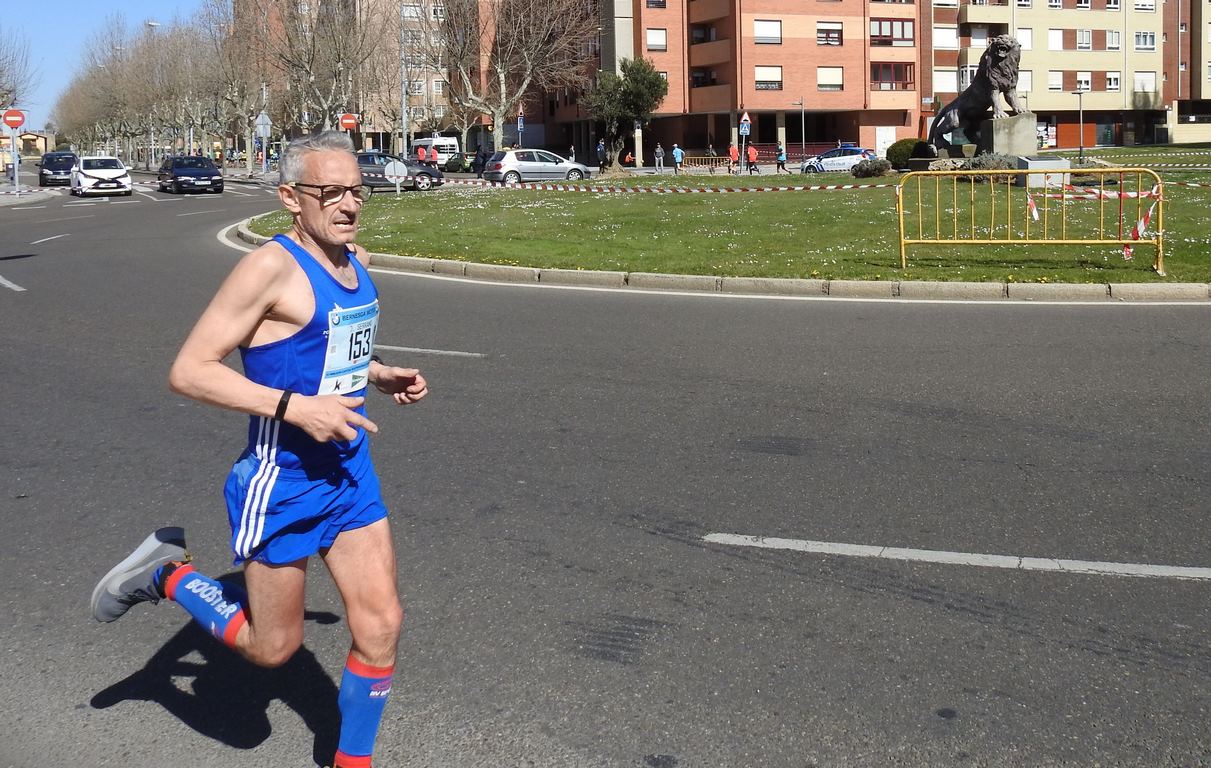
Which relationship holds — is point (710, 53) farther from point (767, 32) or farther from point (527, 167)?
point (527, 167)

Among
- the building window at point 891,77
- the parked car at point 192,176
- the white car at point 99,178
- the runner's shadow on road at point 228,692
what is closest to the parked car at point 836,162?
the building window at point 891,77

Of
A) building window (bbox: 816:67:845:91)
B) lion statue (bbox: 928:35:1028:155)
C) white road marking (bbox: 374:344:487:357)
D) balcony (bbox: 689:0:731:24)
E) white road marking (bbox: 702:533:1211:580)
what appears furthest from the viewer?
building window (bbox: 816:67:845:91)

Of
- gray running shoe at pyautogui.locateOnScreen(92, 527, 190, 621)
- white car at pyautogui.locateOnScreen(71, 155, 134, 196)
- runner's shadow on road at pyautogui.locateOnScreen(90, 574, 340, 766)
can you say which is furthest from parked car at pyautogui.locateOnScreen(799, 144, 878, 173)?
gray running shoe at pyautogui.locateOnScreen(92, 527, 190, 621)

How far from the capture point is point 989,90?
3112cm

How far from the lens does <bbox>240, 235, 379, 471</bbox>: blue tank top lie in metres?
3.23

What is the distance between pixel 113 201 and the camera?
148 ft

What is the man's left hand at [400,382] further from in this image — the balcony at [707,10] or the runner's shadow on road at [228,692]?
the balcony at [707,10]

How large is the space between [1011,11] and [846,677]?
8515 centimetres

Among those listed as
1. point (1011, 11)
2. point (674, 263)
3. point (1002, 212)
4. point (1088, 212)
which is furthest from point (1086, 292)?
point (1011, 11)

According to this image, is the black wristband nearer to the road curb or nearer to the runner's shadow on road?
the runner's shadow on road

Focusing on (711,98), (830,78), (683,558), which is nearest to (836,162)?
(830,78)

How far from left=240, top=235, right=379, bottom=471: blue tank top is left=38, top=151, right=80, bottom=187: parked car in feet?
204

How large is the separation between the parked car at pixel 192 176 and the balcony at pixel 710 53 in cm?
3356

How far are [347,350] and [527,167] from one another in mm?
47616
